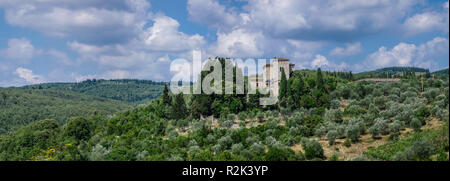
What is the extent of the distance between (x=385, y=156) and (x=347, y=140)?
5611mm

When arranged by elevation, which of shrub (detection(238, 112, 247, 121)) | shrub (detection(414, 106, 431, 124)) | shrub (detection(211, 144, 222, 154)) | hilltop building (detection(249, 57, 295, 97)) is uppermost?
hilltop building (detection(249, 57, 295, 97))

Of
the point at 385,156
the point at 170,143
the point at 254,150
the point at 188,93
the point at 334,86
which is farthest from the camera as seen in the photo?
the point at 188,93

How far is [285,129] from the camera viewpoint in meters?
38.8

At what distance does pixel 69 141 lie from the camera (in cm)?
5506

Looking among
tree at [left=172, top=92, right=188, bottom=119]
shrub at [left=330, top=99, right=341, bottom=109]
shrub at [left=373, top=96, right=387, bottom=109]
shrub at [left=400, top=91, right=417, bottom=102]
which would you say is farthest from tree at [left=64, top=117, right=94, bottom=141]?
shrub at [left=400, top=91, right=417, bottom=102]

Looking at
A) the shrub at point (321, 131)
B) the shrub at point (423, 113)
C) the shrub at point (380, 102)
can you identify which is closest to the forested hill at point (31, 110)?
the shrub at point (380, 102)

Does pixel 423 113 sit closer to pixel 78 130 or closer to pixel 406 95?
pixel 406 95

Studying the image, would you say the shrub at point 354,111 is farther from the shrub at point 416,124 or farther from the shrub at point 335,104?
the shrub at point 416,124

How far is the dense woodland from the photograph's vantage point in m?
29.8

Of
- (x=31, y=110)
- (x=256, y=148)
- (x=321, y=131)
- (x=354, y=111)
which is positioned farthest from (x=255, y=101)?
(x=31, y=110)

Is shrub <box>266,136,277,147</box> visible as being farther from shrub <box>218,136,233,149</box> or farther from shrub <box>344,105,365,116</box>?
shrub <box>344,105,365,116</box>

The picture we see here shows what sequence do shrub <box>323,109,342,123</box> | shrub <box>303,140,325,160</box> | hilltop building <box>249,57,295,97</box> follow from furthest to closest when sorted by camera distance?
hilltop building <box>249,57,295,97</box> < shrub <box>323,109,342,123</box> < shrub <box>303,140,325,160</box>
